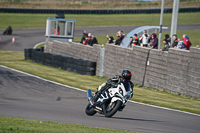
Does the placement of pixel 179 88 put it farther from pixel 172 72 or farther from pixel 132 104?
pixel 132 104

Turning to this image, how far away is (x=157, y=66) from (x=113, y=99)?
7.81 meters

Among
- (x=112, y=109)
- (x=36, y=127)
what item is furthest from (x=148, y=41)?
(x=36, y=127)

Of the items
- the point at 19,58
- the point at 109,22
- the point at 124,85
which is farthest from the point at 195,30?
the point at 124,85

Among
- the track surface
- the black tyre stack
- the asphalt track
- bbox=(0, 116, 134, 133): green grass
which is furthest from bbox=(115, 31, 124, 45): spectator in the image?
the asphalt track

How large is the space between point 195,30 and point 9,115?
33.5m

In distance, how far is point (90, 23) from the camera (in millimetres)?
51469

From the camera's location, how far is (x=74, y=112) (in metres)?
10.4

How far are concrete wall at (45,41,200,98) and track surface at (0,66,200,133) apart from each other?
3254 millimetres

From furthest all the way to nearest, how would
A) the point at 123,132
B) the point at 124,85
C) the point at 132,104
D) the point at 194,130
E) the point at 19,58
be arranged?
the point at 19,58
the point at 132,104
the point at 124,85
the point at 194,130
the point at 123,132

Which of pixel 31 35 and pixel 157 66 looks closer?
pixel 157 66

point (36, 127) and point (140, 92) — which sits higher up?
point (36, 127)

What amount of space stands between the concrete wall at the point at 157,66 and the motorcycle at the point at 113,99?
570 centimetres

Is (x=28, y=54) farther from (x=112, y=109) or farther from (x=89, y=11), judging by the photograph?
(x=89, y=11)

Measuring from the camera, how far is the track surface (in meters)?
8.99
